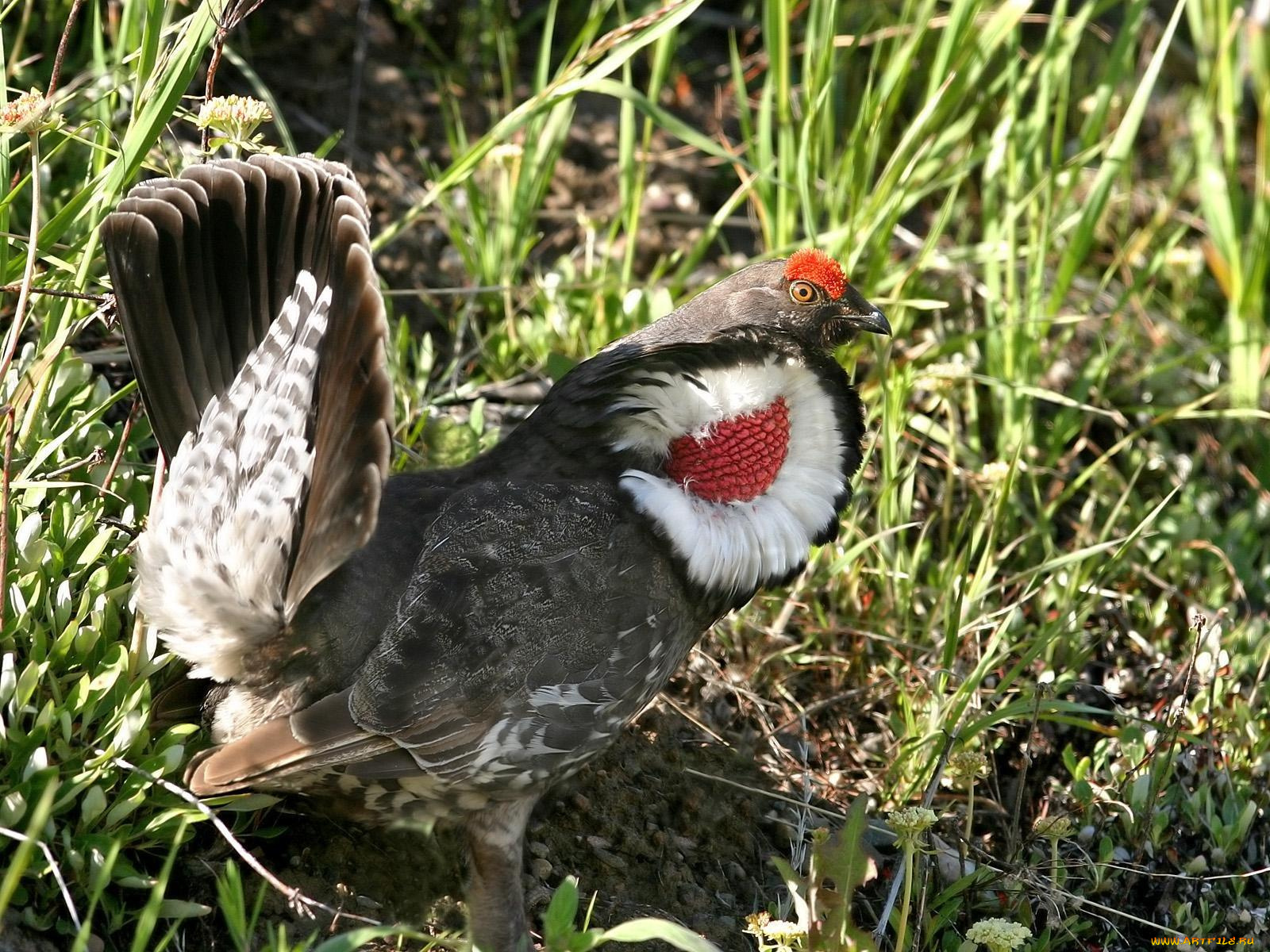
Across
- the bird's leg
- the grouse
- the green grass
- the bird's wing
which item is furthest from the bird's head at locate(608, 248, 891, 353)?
the bird's leg

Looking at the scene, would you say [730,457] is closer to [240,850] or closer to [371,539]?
[371,539]

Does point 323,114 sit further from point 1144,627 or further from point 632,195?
point 1144,627

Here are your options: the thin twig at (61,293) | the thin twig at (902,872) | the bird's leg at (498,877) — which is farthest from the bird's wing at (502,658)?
the thin twig at (61,293)

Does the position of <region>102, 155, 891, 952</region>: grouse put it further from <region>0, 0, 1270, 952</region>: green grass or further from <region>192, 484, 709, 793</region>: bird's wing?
<region>0, 0, 1270, 952</region>: green grass

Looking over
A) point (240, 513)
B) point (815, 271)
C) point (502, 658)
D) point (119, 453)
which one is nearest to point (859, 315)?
point (815, 271)

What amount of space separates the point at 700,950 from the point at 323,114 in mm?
3901

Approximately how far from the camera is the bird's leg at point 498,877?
2.97 meters

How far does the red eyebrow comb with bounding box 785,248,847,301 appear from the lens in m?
3.50

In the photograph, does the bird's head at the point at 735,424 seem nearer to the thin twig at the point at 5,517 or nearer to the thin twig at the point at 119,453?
the thin twig at the point at 119,453

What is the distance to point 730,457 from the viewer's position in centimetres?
327

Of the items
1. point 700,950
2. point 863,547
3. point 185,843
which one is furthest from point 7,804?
point 863,547

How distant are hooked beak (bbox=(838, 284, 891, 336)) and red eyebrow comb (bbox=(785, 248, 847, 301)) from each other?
0.04 meters

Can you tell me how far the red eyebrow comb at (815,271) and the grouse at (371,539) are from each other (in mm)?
370

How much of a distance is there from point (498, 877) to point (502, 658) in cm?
51
